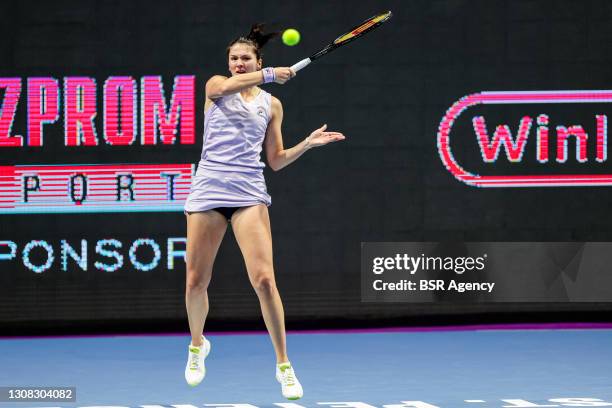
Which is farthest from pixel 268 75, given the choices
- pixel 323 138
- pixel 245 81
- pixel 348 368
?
pixel 348 368

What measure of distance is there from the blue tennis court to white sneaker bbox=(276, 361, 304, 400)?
485 mm

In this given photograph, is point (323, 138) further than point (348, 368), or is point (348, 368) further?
point (348, 368)

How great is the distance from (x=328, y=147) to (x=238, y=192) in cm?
355

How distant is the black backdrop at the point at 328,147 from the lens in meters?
9.02

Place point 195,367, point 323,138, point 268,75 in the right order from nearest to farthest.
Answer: point 268,75, point 323,138, point 195,367

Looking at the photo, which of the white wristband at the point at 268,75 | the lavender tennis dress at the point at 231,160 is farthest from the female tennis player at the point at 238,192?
the white wristband at the point at 268,75

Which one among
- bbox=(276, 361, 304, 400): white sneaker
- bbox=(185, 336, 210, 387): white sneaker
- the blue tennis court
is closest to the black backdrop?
the blue tennis court

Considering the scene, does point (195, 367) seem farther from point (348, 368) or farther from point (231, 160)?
point (348, 368)

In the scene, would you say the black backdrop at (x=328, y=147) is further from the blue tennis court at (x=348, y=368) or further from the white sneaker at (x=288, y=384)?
the white sneaker at (x=288, y=384)

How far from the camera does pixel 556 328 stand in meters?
9.27

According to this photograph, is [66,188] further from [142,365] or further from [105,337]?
[142,365]

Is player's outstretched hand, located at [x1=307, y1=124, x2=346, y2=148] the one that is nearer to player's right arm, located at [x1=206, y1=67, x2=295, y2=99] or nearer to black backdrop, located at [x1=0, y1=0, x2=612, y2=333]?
player's right arm, located at [x1=206, y1=67, x2=295, y2=99]

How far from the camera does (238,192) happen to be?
565 cm

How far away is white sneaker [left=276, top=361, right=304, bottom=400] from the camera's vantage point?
548 centimetres
